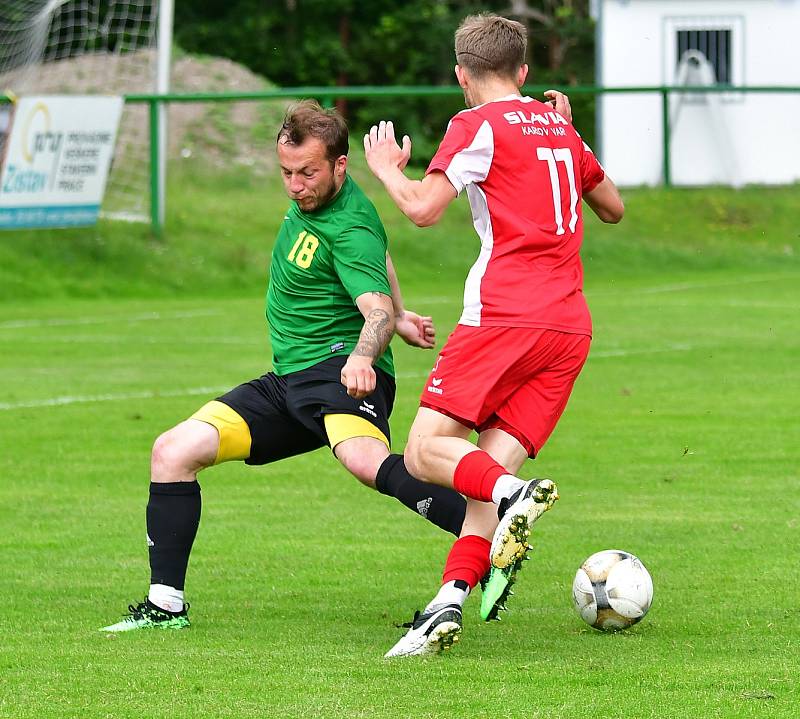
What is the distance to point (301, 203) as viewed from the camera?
5930 mm

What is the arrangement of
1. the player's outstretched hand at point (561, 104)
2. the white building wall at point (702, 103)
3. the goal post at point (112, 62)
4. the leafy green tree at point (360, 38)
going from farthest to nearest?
the leafy green tree at point (360, 38) → the white building wall at point (702, 103) → the goal post at point (112, 62) → the player's outstretched hand at point (561, 104)

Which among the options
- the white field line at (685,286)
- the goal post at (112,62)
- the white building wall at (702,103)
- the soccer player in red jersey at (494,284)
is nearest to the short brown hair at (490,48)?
the soccer player in red jersey at (494,284)

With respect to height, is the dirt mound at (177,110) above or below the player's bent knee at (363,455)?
above

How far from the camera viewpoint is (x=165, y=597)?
5.84 metres

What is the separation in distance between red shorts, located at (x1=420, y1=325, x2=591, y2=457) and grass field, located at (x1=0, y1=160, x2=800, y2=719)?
0.73 m

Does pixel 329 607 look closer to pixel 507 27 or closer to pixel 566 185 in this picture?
pixel 566 185

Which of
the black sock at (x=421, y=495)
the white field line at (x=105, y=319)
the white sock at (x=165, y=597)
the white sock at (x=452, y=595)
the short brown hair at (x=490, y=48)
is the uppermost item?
the short brown hair at (x=490, y=48)

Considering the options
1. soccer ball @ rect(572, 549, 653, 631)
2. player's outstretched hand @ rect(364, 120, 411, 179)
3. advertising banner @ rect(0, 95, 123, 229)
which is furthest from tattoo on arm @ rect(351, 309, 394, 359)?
advertising banner @ rect(0, 95, 123, 229)

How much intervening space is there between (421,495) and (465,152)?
118 centimetres

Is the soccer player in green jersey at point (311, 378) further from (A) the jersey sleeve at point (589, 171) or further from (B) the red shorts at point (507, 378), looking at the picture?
(A) the jersey sleeve at point (589, 171)

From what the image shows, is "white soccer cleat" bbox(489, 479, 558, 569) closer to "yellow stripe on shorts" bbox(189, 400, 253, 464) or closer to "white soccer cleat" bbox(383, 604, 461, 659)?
"white soccer cleat" bbox(383, 604, 461, 659)

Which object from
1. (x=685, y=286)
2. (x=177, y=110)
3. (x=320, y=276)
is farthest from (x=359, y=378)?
(x=177, y=110)

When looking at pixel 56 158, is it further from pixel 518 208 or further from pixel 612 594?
pixel 612 594

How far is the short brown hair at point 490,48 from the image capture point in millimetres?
5480
